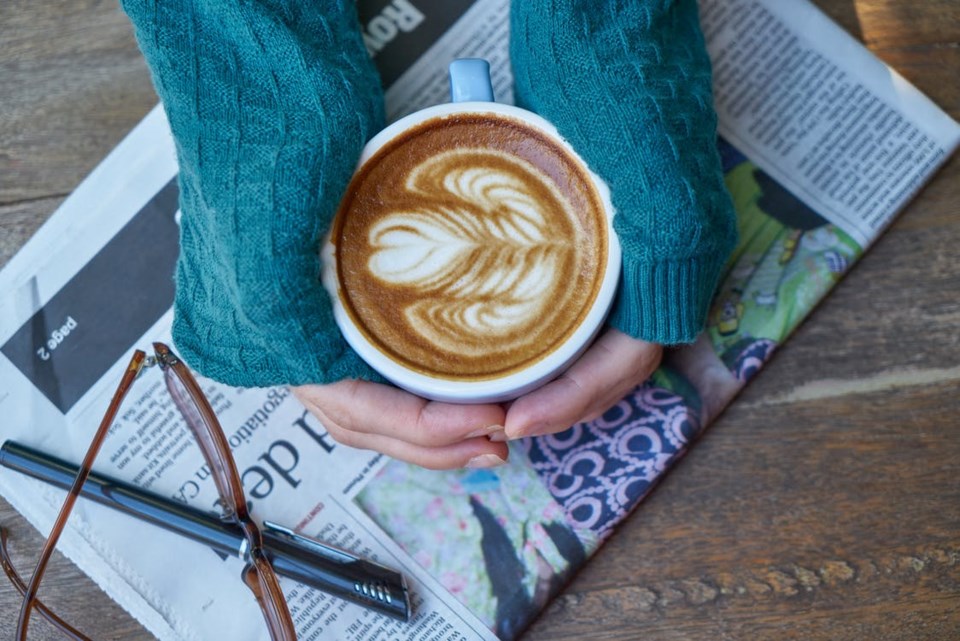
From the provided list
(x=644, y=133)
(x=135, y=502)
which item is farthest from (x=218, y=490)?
(x=644, y=133)

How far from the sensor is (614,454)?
2.02 feet

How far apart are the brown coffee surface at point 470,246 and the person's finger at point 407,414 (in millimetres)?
37

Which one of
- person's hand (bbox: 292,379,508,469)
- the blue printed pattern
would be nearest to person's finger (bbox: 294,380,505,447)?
person's hand (bbox: 292,379,508,469)

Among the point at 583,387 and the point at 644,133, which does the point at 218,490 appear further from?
the point at 644,133

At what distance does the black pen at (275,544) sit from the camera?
576 mm

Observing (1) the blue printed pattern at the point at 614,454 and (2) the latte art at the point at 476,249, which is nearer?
(2) the latte art at the point at 476,249

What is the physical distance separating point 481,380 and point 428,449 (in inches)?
3.8

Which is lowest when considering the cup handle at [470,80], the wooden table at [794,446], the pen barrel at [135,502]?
the wooden table at [794,446]

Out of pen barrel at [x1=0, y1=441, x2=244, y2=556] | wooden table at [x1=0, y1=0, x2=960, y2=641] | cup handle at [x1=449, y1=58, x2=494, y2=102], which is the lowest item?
wooden table at [x1=0, y1=0, x2=960, y2=641]

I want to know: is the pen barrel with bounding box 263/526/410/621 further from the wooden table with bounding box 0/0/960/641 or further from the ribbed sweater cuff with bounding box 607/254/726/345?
the ribbed sweater cuff with bounding box 607/254/726/345

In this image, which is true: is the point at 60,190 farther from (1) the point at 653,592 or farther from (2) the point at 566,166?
(1) the point at 653,592

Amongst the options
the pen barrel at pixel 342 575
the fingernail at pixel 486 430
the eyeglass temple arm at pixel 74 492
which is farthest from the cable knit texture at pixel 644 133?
the eyeglass temple arm at pixel 74 492

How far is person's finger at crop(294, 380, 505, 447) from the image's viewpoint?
0.51 metres

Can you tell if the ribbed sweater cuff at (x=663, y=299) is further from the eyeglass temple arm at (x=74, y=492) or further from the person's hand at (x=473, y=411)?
the eyeglass temple arm at (x=74, y=492)
